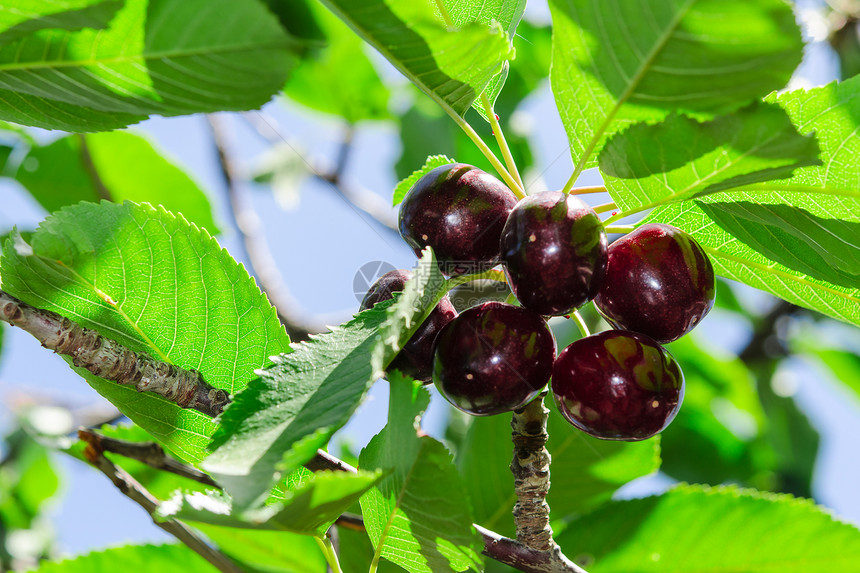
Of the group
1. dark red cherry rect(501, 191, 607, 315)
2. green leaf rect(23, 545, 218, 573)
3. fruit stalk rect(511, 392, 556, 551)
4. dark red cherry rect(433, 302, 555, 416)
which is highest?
dark red cherry rect(501, 191, 607, 315)

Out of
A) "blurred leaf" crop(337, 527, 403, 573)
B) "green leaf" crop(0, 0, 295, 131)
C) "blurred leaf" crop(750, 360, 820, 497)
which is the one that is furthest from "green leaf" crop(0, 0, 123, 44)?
"blurred leaf" crop(750, 360, 820, 497)

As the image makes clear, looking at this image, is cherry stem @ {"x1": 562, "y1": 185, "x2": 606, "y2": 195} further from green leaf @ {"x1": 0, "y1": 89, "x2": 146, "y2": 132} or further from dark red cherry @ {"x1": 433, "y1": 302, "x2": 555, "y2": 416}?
green leaf @ {"x1": 0, "y1": 89, "x2": 146, "y2": 132}

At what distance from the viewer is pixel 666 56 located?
2.47ft

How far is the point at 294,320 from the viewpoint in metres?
2.36

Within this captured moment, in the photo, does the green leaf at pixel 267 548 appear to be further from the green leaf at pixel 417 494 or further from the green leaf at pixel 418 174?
the green leaf at pixel 418 174

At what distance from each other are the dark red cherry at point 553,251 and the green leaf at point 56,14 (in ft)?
1.92

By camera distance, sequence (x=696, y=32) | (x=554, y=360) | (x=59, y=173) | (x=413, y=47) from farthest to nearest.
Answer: (x=59, y=173) → (x=554, y=360) → (x=413, y=47) → (x=696, y=32)

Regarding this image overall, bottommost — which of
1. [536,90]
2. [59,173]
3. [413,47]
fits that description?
[59,173]

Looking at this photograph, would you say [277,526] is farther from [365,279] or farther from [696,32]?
[696,32]

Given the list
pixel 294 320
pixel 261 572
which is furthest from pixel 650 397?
pixel 294 320

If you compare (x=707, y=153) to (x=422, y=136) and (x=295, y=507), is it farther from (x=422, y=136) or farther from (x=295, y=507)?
(x=422, y=136)

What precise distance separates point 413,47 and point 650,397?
1.70 ft

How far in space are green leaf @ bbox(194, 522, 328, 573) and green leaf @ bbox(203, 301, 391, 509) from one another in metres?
0.74

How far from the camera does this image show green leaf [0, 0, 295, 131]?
1.04 metres
